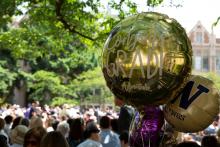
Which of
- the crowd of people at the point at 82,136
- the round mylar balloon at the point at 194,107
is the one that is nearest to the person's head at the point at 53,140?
the crowd of people at the point at 82,136

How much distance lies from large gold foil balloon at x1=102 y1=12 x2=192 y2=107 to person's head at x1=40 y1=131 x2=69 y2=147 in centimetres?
99

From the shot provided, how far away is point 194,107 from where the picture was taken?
3.82 m

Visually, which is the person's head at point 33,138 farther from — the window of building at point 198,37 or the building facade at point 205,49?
the window of building at point 198,37

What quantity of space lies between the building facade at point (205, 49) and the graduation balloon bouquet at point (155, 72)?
5637 cm

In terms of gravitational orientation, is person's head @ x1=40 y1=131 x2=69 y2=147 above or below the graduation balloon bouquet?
below

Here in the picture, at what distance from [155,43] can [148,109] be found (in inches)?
24.9

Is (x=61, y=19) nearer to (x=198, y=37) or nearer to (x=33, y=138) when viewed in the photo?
(x=33, y=138)

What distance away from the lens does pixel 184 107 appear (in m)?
3.84

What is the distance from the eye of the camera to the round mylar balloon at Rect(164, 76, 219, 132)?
3.82m

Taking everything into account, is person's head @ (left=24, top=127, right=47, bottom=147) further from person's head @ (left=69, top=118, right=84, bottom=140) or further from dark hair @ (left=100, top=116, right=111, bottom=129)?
dark hair @ (left=100, top=116, right=111, bottom=129)

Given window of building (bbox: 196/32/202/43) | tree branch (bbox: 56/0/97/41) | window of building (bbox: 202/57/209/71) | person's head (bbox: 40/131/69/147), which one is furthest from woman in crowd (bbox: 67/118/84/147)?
window of building (bbox: 196/32/202/43)

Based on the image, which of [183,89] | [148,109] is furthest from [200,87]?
[148,109]

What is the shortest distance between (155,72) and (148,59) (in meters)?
0.11

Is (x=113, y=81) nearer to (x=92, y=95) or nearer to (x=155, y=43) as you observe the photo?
(x=155, y=43)
